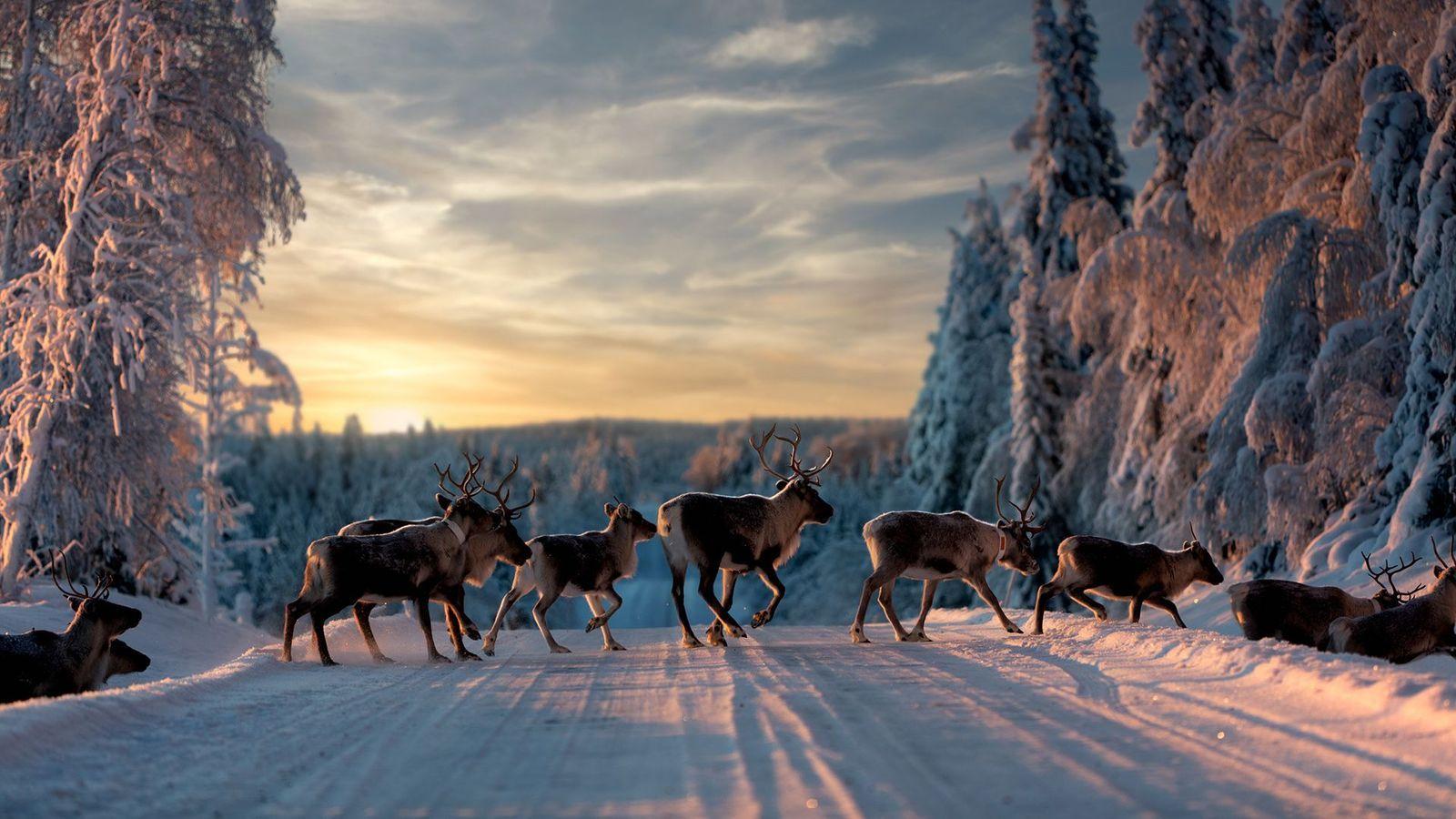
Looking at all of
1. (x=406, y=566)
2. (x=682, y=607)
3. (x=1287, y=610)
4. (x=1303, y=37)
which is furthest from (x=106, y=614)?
(x=1303, y=37)

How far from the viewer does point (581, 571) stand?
13070mm

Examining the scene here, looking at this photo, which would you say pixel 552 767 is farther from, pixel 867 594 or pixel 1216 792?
pixel 867 594

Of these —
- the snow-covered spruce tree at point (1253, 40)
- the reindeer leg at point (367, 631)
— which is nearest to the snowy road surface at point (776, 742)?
the reindeer leg at point (367, 631)

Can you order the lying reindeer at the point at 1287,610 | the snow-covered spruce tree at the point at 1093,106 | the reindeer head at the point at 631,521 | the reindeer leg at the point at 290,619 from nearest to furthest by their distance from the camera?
the reindeer leg at the point at 290,619
the lying reindeer at the point at 1287,610
the reindeer head at the point at 631,521
the snow-covered spruce tree at the point at 1093,106

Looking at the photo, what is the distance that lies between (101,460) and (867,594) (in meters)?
12.9

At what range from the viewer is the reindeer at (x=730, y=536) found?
12.9 m

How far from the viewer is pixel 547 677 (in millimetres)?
9562

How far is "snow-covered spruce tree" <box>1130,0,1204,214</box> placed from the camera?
1202 inches

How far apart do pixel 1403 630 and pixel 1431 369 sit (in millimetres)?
8113

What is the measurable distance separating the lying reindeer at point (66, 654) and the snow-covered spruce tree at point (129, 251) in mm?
7692

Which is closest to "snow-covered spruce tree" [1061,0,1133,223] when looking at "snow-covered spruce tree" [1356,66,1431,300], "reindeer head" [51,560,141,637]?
"snow-covered spruce tree" [1356,66,1431,300]

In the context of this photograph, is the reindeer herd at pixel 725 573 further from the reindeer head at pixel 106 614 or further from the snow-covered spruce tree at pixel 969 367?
the snow-covered spruce tree at pixel 969 367

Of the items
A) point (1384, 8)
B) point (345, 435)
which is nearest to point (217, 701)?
point (1384, 8)

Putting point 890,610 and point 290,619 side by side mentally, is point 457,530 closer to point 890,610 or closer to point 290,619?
point 290,619
